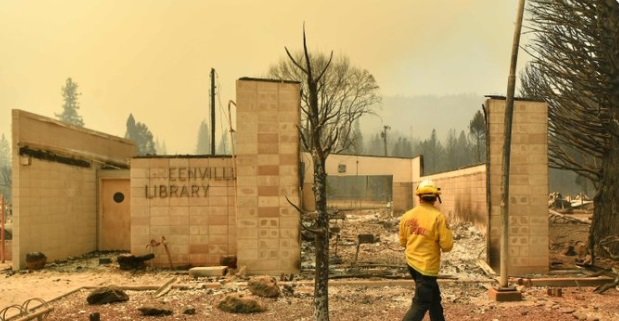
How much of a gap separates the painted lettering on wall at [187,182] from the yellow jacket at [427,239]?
255 inches

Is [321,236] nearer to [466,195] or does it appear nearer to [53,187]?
[53,187]

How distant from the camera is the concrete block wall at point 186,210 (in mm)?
11062

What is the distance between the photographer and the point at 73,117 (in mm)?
75562

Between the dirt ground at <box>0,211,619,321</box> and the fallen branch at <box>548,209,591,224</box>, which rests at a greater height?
the fallen branch at <box>548,209,591,224</box>

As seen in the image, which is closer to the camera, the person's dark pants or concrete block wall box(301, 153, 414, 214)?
the person's dark pants

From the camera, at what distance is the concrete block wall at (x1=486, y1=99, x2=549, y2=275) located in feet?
34.0

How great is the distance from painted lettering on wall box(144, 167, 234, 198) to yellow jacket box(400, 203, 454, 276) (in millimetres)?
6471

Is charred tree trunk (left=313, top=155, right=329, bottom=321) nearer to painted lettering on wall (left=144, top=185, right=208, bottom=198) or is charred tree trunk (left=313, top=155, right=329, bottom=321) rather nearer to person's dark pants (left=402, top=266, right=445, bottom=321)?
person's dark pants (left=402, top=266, right=445, bottom=321)

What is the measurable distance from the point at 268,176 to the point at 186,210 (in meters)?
2.20

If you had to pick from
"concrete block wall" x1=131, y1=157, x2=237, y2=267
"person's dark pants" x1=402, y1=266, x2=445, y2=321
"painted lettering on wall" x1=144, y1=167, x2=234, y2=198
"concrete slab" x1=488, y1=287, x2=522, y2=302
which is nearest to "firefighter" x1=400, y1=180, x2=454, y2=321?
"person's dark pants" x1=402, y1=266, x2=445, y2=321

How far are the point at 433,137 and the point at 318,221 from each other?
94.3 m

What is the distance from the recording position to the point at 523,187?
1048 cm

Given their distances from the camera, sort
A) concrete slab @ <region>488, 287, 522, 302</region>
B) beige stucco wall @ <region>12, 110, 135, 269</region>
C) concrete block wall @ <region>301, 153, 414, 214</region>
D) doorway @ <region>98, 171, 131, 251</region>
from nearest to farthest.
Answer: concrete slab @ <region>488, 287, 522, 302</region>
beige stucco wall @ <region>12, 110, 135, 269</region>
doorway @ <region>98, 171, 131, 251</region>
concrete block wall @ <region>301, 153, 414, 214</region>

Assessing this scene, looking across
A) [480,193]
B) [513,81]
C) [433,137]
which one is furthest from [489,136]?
[433,137]
